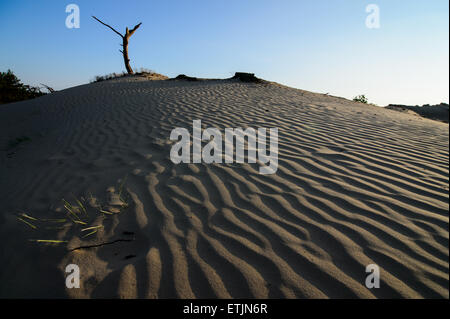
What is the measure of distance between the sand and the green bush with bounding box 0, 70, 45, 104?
12898mm

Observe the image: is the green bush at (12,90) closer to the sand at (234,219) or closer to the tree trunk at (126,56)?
the tree trunk at (126,56)

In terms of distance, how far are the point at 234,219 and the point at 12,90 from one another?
58.2ft

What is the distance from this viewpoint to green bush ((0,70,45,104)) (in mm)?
13403

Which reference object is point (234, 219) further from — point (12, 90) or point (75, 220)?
point (12, 90)

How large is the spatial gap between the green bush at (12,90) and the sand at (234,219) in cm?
1290

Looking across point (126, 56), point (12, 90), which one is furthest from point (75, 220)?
point (126, 56)

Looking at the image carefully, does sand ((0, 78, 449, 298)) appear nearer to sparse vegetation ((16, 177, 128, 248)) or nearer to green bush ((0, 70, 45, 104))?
sparse vegetation ((16, 177, 128, 248))

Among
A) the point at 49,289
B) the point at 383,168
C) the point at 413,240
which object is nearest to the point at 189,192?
the point at 49,289

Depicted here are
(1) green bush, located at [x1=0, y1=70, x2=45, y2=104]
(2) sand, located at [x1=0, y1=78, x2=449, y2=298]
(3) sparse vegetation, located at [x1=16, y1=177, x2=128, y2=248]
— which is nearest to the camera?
(2) sand, located at [x1=0, y1=78, x2=449, y2=298]

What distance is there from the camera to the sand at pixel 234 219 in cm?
→ 156

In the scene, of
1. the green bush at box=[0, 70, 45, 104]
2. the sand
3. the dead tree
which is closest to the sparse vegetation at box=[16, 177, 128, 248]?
the sand

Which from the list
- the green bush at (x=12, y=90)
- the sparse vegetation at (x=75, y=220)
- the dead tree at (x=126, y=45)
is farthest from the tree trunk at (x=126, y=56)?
the sparse vegetation at (x=75, y=220)

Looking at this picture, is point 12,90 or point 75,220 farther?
point 12,90

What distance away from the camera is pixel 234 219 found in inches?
84.2
